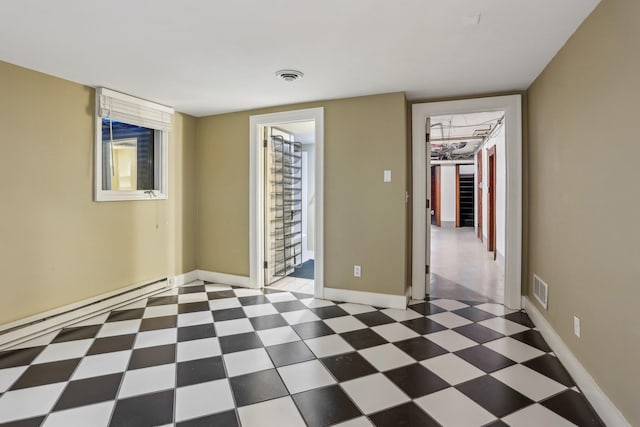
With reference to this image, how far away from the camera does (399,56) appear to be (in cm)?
247

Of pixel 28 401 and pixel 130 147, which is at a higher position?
pixel 130 147

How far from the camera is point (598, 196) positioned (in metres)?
1.83

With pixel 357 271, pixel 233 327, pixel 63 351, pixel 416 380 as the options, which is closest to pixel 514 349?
pixel 416 380

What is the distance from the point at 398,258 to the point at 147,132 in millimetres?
3188

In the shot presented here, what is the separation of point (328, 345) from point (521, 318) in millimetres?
1922

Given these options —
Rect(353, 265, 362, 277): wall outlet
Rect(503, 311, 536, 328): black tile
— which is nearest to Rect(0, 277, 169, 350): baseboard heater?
Rect(353, 265, 362, 277): wall outlet

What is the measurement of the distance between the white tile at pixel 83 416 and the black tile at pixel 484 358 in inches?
89.6

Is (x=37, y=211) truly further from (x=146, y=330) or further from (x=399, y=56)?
(x=399, y=56)

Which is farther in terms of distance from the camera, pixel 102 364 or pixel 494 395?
pixel 102 364

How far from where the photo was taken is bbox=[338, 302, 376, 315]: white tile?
3.34 meters

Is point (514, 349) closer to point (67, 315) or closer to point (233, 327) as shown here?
point (233, 327)

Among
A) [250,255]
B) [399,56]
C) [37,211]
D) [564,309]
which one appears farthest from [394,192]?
[37,211]

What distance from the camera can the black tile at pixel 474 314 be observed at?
3.17 meters

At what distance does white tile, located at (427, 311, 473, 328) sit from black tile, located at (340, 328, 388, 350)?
0.71m
